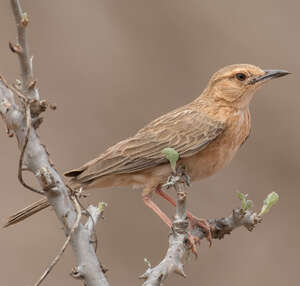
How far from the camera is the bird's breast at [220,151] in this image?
4.58 m

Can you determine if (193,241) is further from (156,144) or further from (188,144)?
(156,144)

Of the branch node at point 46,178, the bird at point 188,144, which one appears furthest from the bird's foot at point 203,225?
the branch node at point 46,178

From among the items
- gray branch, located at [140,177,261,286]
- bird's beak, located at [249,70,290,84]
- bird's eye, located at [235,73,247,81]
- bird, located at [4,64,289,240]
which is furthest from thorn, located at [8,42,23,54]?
bird's eye, located at [235,73,247,81]

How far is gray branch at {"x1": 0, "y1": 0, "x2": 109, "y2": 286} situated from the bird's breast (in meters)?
1.84

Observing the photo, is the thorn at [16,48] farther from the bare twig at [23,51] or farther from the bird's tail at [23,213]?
the bird's tail at [23,213]

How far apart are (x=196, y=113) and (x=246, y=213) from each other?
1.58 meters

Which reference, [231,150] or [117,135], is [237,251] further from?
[231,150]

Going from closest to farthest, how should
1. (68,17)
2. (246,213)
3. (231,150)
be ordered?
(246,213), (231,150), (68,17)

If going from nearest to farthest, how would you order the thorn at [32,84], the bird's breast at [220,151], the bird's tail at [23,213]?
the thorn at [32,84] → the bird's tail at [23,213] → the bird's breast at [220,151]

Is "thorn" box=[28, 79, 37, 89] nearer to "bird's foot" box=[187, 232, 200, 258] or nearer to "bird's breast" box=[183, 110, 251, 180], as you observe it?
"bird's foot" box=[187, 232, 200, 258]

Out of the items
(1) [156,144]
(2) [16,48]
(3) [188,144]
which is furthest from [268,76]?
(2) [16,48]

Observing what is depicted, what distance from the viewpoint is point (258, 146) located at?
6.77m

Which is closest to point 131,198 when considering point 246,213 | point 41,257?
point 41,257

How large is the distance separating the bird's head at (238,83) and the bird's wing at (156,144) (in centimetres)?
27
